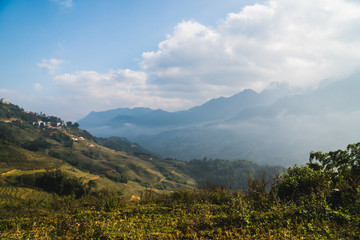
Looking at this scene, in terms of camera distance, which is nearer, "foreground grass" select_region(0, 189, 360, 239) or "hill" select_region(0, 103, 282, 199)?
"foreground grass" select_region(0, 189, 360, 239)

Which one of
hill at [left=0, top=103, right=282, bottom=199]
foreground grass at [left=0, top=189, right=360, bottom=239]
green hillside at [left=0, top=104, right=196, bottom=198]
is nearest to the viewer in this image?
foreground grass at [left=0, top=189, right=360, bottom=239]

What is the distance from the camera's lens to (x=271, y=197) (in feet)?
27.1

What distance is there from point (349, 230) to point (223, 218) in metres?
3.32

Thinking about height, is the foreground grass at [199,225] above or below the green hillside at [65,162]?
above

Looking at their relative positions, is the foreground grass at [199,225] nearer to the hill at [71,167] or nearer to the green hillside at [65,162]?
the hill at [71,167]

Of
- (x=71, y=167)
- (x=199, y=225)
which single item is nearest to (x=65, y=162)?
(x=71, y=167)

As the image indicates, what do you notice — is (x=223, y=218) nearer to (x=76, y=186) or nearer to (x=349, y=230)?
(x=349, y=230)

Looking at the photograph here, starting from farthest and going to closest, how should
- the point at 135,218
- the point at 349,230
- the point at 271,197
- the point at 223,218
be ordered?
the point at 271,197 → the point at 135,218 → the point at 223,218 → the point at 349,230

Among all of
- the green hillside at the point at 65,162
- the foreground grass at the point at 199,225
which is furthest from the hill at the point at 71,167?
the foreground grass at the point at 199,225

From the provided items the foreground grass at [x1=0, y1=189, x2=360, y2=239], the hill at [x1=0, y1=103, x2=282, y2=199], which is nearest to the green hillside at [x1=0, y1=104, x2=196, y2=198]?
the hill at [x1=0, y1=103, x2=282, y2=199]

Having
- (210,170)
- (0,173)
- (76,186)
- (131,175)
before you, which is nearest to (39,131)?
(131,175)

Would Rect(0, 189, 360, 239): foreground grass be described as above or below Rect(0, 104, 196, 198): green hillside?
above

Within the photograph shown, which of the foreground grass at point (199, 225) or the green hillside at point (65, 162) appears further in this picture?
the green hillside at point (65, 162)

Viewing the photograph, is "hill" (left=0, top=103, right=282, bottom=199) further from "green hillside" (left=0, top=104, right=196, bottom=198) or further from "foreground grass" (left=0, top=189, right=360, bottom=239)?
"foreground grass" (left=0, top=189, right=360, bottom=239)
